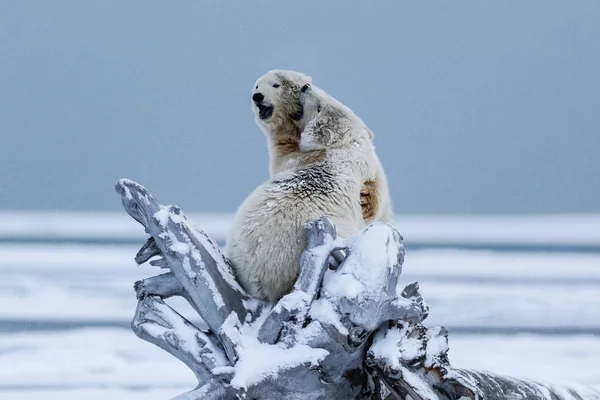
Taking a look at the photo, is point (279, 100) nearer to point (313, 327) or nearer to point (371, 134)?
point (371, 134)

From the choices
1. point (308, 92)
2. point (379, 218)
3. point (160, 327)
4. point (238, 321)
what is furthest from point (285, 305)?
point (308, 92)

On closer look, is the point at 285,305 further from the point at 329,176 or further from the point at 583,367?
the point at 583,367

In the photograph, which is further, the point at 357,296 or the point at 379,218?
the point at 379,218

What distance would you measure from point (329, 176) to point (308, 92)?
221 mm

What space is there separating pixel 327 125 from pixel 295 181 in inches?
5.9

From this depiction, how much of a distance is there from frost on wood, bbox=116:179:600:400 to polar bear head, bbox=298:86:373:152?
0.25 m

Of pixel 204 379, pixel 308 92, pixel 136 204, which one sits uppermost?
pixel 308 92

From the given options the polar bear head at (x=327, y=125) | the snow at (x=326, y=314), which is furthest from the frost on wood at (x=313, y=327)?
the polar bear head at (x=327, y=125)

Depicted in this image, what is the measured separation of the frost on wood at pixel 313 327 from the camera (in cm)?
100

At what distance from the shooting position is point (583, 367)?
2012mm

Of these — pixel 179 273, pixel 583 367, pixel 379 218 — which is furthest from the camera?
pixel 583 367

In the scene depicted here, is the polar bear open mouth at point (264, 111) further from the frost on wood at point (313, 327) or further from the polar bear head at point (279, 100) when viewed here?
the frost on wood at point (313, 327)

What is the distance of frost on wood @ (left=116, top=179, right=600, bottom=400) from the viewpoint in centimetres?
100

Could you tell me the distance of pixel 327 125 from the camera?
4.18ft
